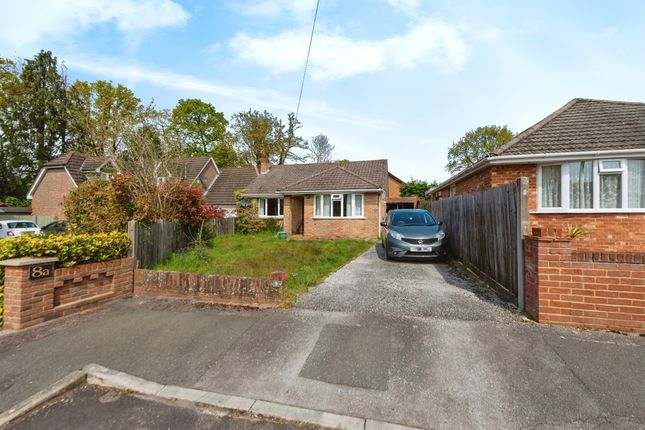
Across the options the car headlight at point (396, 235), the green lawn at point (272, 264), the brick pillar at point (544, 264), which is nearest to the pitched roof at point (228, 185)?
the green lawn at point (272, 264)

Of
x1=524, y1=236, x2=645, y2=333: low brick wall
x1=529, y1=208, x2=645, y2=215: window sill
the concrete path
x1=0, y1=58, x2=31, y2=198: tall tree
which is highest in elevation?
x1=0, y1=58, x2=31, y2=198: tall tree

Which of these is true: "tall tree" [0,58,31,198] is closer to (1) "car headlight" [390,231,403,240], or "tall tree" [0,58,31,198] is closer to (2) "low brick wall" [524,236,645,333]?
(1) "car headlight" [390,231,403,240]

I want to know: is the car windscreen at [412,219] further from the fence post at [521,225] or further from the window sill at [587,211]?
the fence post at [521,225]

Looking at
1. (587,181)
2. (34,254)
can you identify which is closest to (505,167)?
(587,181)

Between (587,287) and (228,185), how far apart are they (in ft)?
81.8

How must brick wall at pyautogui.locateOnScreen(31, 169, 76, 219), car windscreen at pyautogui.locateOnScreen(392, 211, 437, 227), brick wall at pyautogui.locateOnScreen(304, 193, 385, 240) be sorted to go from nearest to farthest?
1. car windscreen at pyautogui.locateOnScreen(392, 211, 437, 227)
2. brick wall at pyautogui.locateOnScreen(304, 193, 385, 240)
3. brick wall at pyautogui.locateOnScreen(31, 169, 76, 219)

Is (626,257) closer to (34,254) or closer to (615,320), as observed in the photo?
(615,320)

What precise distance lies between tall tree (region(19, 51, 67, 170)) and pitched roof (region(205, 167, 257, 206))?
888 inches

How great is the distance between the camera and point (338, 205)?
15750 millimetres

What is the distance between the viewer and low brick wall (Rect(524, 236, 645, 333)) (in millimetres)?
3676

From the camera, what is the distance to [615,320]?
148 inches

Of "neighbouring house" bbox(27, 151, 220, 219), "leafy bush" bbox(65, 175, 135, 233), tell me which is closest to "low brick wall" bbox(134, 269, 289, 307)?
"leafy bush" bbox(65, 175, 135, 233)

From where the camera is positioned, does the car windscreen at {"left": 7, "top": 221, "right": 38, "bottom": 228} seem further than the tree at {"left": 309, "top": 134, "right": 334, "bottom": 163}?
No

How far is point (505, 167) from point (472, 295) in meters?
5.16
